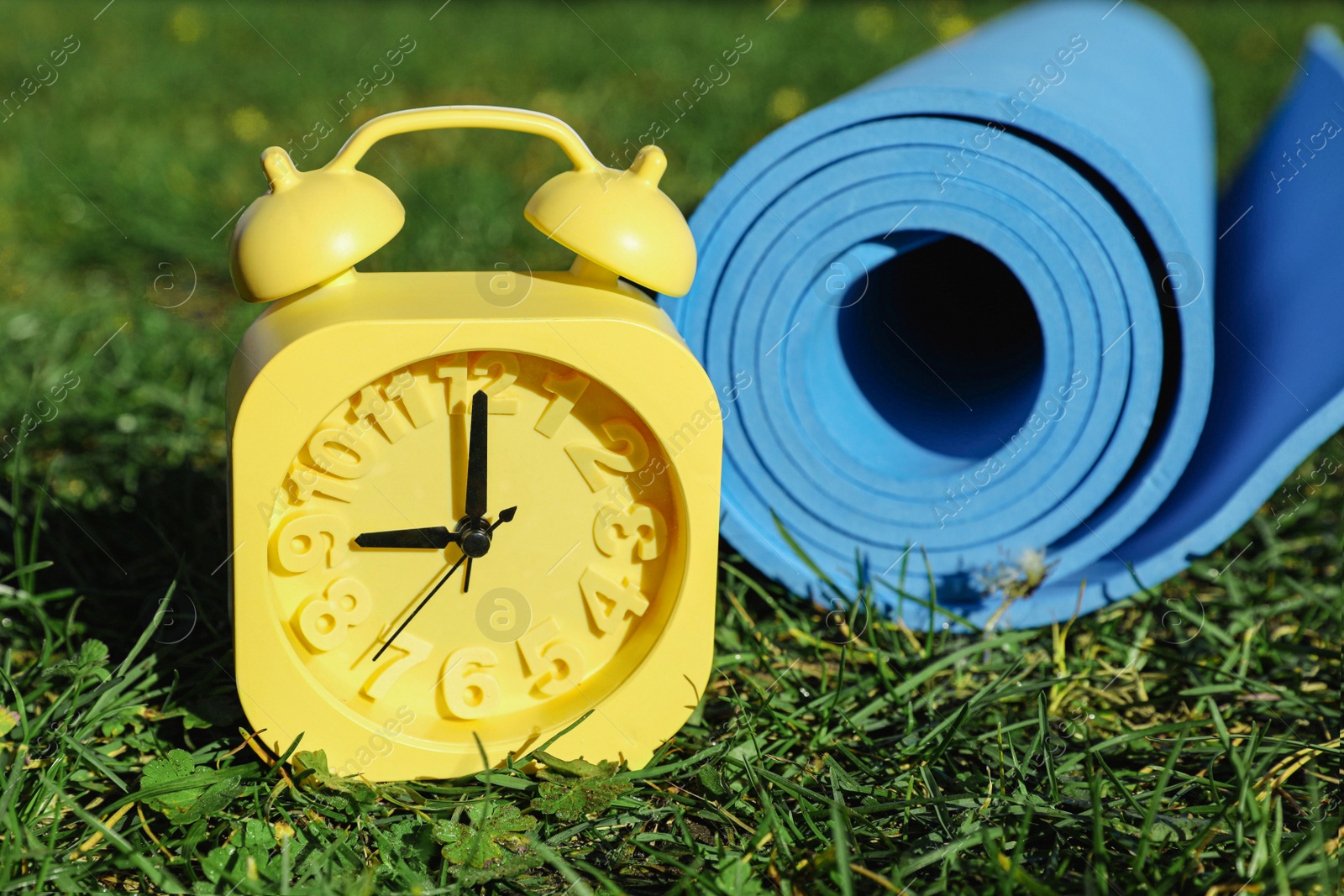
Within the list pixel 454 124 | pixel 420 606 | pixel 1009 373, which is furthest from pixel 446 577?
pixel 1009 373

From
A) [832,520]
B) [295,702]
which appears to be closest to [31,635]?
[295,702]

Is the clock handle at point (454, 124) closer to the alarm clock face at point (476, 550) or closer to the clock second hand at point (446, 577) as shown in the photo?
the alarm clock face at point (476, 550)

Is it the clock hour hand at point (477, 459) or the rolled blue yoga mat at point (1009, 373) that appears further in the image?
the rolled blue yoga mat at point (1009, 373)

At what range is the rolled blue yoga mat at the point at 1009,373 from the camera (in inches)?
72.7

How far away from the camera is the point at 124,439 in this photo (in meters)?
2.54

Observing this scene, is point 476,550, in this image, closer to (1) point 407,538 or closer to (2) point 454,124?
(1) point 407,538

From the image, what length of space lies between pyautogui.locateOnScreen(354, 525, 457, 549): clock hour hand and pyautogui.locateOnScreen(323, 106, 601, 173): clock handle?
51 cm

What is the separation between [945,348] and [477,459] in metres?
1.28

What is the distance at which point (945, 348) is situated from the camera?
2.43 meters

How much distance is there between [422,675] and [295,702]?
0.62 ft

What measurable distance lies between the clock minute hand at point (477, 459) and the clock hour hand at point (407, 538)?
0.16 ft

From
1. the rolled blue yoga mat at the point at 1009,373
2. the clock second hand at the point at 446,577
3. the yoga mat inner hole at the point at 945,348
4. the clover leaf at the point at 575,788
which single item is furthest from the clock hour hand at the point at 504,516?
the yoga mat inner hole at the point at 945,348

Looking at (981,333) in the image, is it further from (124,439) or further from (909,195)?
(124,439)

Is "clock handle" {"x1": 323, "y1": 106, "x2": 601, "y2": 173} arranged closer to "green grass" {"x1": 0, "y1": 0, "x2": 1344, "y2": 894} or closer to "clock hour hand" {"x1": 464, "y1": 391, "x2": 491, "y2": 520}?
"clock hour hand" {"x1": 464, "y1": 391, "x2": 491, "y2": 520}
